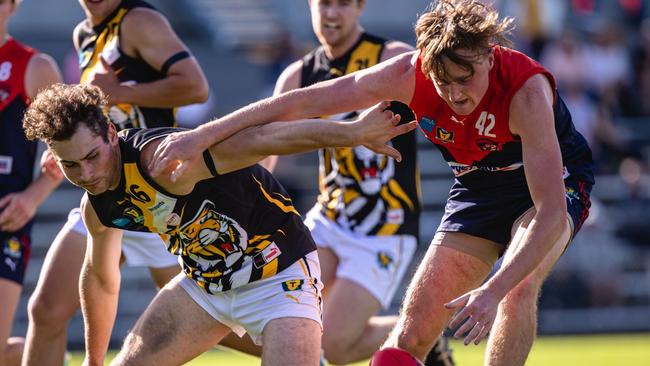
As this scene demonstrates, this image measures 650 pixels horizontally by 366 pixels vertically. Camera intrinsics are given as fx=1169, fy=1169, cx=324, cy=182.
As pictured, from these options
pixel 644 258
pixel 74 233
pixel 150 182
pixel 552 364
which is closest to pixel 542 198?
pixel 150 182

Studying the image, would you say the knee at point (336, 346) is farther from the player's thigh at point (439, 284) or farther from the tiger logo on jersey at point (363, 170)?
the player's thigh at point (439, 284)

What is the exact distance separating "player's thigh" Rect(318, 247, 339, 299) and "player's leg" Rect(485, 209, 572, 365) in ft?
5.99

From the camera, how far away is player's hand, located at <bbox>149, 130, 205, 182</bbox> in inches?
189

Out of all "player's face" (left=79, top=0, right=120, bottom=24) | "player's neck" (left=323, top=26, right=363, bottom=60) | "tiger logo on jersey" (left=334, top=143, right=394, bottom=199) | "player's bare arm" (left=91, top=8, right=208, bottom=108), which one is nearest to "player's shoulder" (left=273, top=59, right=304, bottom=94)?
"player's neck" (left=323, top=26, right=363, bottom=60)

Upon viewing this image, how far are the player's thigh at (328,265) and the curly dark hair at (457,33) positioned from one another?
220 cm

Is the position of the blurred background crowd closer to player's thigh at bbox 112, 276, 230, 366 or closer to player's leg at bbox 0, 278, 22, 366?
player's leg at bbox 0, 278, 22, 366

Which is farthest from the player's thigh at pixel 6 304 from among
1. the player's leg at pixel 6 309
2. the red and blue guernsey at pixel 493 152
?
the red and blue guernsey at pixel 493 152

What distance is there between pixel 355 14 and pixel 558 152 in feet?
7.70

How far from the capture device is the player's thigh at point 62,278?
606 cm

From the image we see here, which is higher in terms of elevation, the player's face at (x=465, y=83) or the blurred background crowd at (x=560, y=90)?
the player's face at (x=465, y=83)

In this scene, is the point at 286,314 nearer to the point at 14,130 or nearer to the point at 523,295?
the point at 523,295

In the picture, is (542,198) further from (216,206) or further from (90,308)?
(90,308)

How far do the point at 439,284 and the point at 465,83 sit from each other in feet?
3.35

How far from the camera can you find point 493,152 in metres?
5.19
